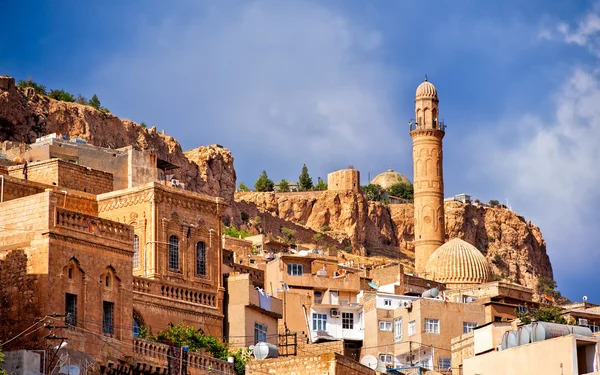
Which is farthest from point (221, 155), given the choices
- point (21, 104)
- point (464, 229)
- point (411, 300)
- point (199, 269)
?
point (199, 269)

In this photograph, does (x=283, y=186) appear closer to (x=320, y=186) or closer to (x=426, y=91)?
(x=320, y=186)

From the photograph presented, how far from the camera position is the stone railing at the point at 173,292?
131ft

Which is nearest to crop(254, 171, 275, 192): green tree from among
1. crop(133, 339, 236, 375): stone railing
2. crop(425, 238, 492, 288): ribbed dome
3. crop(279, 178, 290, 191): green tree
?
crop(279, 178, 290, 191): green tree

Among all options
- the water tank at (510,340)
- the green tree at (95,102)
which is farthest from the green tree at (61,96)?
the water tank at (510,340)

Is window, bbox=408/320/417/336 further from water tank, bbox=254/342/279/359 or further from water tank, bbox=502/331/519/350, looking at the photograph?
water tank, bbox=502/331/519/350

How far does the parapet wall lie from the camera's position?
101000 mm

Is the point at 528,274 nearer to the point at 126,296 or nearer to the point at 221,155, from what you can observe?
the point at 221,155

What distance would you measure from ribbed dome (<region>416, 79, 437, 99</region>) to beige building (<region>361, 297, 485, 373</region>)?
1323 inches

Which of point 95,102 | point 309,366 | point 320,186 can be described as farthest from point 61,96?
point 309,366

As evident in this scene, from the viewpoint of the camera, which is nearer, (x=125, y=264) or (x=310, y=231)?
(x=125, y=264)

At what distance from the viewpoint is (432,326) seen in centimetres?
4753

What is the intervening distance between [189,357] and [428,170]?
4947cm

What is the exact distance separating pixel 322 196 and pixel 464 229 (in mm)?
10589

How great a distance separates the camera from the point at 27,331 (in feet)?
95.9
